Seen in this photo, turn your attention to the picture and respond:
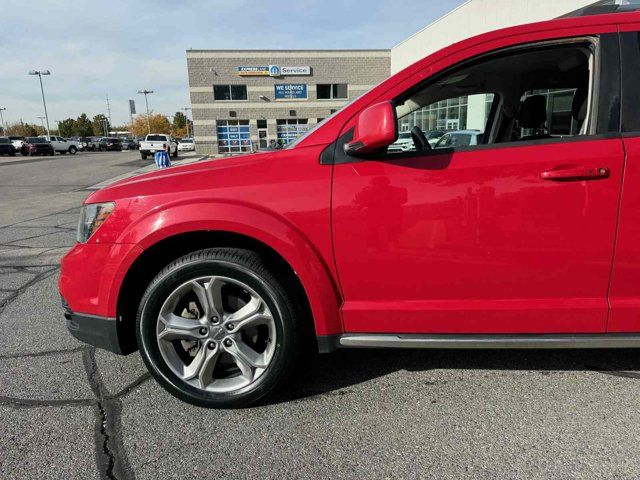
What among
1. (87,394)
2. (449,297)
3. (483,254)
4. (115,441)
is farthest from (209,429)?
(483,254)

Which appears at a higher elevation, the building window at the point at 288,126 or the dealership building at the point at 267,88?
the dealership building at the point at 267,88

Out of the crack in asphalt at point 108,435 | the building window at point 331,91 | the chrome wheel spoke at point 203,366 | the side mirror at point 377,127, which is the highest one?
the building window at point 331,91

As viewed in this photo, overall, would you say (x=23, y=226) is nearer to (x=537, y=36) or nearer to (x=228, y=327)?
(x=228, y=327)

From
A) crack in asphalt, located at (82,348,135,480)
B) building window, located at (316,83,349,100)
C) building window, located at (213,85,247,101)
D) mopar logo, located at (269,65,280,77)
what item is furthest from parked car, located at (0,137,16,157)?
crack in asphalt, located at (82,348,135,480)

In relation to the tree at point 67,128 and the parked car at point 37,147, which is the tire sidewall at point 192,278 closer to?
the parked car at point 37,147

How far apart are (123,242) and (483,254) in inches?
72.5

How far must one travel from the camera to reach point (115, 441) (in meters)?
2.19

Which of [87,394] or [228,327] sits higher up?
[228,327]

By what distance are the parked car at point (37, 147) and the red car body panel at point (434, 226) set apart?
47909 mm

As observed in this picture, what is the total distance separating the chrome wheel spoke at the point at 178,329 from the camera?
239 cm

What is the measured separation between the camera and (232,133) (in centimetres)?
3853

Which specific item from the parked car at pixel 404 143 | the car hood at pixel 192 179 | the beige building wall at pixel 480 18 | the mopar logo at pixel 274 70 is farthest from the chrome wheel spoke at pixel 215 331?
the mopar logo at pixel 274 70

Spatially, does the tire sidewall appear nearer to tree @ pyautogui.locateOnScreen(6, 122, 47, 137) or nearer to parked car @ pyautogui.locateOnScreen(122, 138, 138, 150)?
parked car @ pyautogui.locateOnScreen(122, 138, 138, 150)

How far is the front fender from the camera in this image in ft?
7.25
